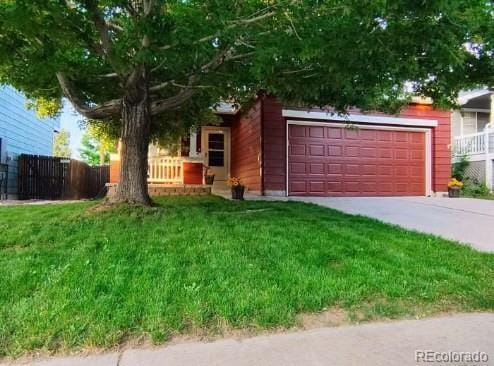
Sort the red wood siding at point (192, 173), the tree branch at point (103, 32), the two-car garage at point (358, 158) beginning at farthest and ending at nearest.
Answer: the red wood siding at point (192, 173) < the two-car garage at point (358, 158) < the tree branch at point (103, 32)

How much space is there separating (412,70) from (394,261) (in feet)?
8.35

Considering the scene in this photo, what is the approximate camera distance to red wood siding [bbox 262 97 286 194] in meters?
11.5

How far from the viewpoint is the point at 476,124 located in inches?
750

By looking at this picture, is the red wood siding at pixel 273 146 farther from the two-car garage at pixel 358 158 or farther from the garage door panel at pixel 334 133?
the garage door panel at pixel 334 133

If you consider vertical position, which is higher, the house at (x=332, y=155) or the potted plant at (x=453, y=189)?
the house at (x=332, y=155)

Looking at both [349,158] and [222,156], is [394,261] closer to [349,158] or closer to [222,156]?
[349,158]

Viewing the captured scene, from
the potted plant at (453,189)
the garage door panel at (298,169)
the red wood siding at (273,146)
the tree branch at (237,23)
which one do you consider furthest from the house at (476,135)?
the tree branch at (237,23)

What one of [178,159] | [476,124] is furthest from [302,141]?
[476,124]

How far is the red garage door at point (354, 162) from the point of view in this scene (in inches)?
471

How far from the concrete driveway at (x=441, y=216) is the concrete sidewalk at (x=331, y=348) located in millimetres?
2694

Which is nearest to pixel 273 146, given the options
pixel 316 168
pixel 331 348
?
pixel 316 168

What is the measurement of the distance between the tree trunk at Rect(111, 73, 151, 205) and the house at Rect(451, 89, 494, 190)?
10202 millimetres

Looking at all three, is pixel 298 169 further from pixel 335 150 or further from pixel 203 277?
pixel 203 277

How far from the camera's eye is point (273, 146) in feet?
37.9
